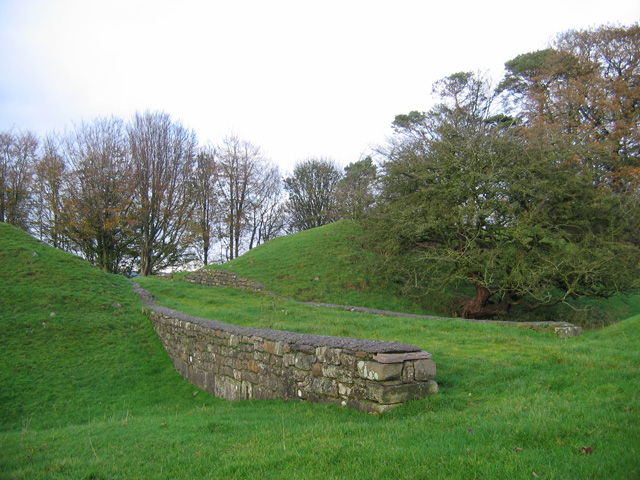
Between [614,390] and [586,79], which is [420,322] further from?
[586,79]

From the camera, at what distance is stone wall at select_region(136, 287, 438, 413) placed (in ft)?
17.5

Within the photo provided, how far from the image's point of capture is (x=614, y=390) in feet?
15.7

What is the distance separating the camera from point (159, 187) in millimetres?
33312

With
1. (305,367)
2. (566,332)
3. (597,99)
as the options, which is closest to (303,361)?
(305,367)

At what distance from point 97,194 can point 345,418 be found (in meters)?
31.1

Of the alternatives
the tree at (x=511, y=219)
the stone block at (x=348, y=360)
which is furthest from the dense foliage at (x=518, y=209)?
the stone block at (x=348, y=360)

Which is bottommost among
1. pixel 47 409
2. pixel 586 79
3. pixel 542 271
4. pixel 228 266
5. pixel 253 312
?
pixel 47 409

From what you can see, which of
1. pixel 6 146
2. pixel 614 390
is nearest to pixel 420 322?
pixel 614 390

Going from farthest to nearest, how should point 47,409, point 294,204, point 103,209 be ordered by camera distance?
point 294,204, point 103,209, point 47,409

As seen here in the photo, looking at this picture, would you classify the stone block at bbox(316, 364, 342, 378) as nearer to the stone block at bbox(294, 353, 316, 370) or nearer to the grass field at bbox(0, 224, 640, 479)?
the stone block at bbox(294, 353, 316, 370)

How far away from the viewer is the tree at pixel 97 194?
3064cm

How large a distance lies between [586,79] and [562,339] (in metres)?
19.1

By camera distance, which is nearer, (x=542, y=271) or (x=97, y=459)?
(x=97, y=459)

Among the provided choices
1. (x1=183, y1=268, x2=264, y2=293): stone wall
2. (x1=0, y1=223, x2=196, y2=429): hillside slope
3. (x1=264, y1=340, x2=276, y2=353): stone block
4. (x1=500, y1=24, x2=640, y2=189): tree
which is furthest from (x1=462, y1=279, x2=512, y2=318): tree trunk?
(x1=264, y1=340, x2=276, y2=353): stone block
